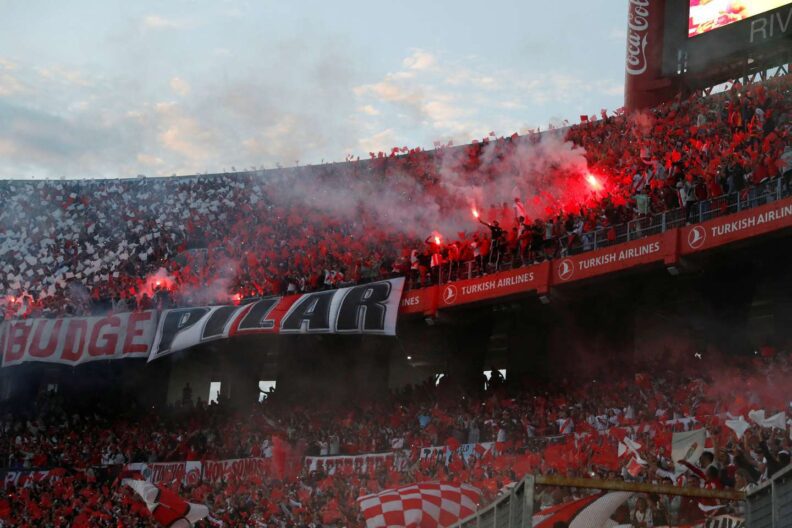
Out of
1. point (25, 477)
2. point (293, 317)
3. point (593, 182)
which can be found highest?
point (593, 182)

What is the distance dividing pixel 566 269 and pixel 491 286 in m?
2.10

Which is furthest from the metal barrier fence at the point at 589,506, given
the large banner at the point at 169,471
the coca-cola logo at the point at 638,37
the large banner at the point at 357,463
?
the coca-cola logo at the point at 638,37

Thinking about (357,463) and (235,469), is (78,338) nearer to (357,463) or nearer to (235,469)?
(235,469)

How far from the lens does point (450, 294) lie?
22.0m

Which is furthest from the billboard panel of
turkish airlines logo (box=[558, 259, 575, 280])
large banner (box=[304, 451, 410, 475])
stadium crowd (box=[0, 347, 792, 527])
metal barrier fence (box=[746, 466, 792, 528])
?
metal barrier fence (box=[746, 466, 792, 528])

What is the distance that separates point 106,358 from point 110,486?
141 inches

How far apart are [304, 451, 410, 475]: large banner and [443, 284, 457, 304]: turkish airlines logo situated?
3838 mm

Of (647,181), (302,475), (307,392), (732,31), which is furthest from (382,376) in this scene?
(732,31)

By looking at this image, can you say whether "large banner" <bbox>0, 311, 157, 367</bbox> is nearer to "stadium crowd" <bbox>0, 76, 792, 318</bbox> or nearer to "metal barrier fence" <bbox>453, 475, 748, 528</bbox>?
"stadium crowd" <bbox>0, 76, 792, 318</bbox>

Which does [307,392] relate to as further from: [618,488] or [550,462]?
[618,488]

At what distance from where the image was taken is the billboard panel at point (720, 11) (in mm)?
21953

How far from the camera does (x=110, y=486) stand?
2455 centimetres

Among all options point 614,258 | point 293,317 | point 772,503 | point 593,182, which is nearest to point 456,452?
point 614,258

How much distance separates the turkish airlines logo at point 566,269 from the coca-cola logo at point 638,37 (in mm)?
7636
